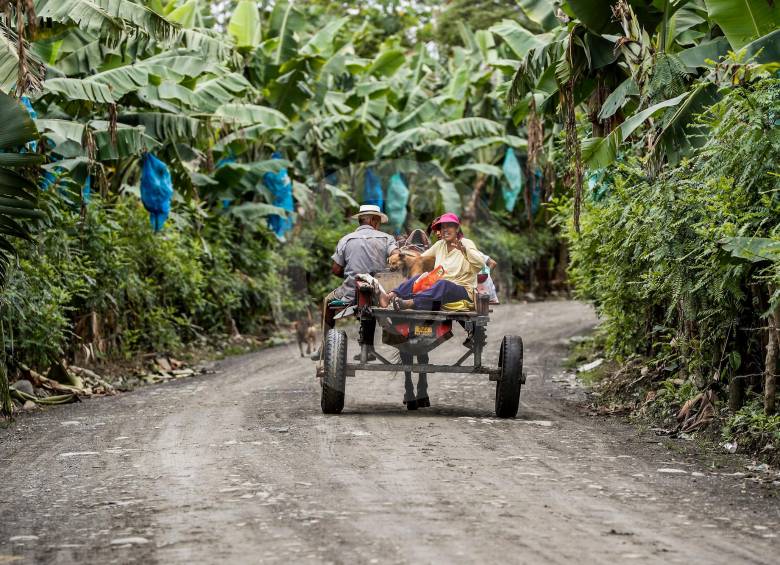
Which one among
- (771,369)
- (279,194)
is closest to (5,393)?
(771,369)

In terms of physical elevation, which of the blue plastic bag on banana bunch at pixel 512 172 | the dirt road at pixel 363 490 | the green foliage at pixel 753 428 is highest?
the blue plastic bag on banana bunch at pixel 512 172

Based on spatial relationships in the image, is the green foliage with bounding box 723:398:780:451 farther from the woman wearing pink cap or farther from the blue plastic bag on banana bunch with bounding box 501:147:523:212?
the blue plastic bag on banana bunch with bounding box 501:147:523:212

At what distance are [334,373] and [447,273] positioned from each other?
5.49ft

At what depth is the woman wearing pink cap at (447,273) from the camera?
11.0 m

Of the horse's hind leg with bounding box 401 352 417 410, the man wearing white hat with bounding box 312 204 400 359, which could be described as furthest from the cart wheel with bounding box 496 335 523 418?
the man wearing white hat with bounding box 312 204 400 359

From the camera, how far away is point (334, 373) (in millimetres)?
10820

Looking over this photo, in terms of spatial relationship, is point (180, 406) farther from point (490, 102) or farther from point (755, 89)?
point (490, 102)

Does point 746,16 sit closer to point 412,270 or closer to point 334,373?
point 412,270

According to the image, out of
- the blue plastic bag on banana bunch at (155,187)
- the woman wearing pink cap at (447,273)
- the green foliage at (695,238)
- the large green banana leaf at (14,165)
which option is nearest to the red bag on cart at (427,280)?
the woman wearing pink cap at (447,273)

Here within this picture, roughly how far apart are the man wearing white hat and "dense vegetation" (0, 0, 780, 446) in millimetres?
2233

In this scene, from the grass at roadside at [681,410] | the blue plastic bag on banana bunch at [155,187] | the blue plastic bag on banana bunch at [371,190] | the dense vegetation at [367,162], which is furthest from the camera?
the blue plastic bag on banana bunch at [371,190]

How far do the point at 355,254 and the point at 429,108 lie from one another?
1689 centimetres

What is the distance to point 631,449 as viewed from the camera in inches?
368

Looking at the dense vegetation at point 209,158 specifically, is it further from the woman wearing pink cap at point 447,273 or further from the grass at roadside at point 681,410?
the grass at roadside at point 681,410
